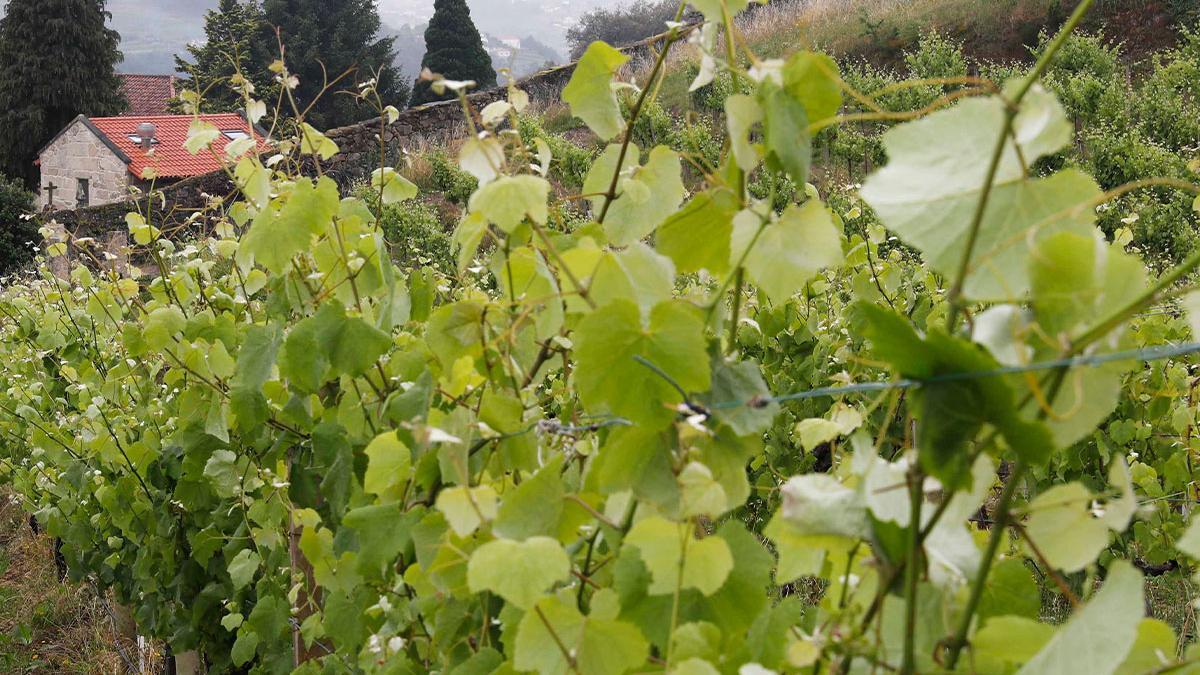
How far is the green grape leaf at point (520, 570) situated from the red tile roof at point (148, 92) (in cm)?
4299

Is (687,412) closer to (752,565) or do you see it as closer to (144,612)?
(752,565)

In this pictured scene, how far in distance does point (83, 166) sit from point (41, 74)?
707cm

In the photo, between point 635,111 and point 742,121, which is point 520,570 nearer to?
point 742,121

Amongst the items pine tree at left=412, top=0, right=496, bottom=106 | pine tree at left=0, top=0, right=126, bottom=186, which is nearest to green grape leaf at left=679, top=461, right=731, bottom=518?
pine tree at left=412, top=0, right=496, bottom=106

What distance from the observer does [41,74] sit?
84.4 ft

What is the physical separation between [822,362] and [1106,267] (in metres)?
2.61

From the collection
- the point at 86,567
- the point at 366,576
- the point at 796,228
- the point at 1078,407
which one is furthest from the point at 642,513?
the point at 86,567

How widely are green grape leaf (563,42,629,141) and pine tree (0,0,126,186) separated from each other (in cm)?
2826

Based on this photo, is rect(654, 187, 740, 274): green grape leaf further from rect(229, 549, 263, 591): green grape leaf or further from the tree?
the tree

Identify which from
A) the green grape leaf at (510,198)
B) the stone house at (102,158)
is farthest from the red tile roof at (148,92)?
the green grape leaf at (510,198)

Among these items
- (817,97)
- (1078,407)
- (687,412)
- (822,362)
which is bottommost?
Result: (822,362)

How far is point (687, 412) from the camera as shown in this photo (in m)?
0.80

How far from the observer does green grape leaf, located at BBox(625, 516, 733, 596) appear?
77cm

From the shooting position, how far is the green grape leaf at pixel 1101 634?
1.77 ft
